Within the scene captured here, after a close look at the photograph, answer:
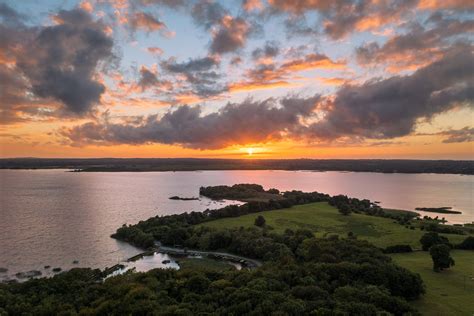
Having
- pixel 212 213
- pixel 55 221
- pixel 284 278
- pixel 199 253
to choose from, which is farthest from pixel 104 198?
pixel 284 278

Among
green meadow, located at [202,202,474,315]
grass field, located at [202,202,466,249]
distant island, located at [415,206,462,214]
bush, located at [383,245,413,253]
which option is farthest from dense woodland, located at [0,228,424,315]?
distant island, located at [415,206,462,214]

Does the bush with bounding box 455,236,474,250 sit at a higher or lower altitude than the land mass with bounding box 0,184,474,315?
lower

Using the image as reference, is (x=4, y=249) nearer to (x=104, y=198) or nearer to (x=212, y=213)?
(x=212, y=213)

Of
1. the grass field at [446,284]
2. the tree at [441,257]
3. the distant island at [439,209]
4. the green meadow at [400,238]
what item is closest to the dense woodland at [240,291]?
the grass field at [446,284]

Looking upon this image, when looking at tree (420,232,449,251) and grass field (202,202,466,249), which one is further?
grass field (202,202,466,249)

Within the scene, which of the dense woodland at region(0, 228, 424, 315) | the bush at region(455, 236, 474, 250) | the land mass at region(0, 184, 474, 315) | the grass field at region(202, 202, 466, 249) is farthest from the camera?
the grass field at region(202, 202, 466, 249)

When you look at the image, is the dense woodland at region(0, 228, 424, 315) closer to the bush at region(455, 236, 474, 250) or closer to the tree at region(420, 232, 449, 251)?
the tree at region(420, 232, 449, 251)

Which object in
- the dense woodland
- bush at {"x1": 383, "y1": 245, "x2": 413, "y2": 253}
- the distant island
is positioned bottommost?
the distant island

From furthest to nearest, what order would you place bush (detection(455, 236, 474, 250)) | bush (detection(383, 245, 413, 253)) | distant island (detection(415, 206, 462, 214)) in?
distant island (detection(415, 206, 462, 214)) < bush (detection(455, 236, 474, 250)) < bush (detection(383, 245, 413, 253))
